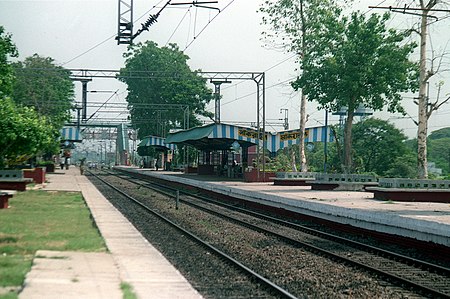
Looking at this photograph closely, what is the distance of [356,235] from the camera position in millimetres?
17812

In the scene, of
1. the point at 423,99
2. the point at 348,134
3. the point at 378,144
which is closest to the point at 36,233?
the point at 423,99

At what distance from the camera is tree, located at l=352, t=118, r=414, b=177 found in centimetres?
6900

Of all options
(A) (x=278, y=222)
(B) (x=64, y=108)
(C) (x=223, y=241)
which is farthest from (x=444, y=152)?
(C) (x=223, y=241)

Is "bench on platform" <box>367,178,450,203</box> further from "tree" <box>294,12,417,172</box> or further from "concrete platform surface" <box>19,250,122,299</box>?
"concrete platform surface" <box>19,250,122,299</box>

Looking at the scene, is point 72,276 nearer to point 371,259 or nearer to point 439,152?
point 371,259

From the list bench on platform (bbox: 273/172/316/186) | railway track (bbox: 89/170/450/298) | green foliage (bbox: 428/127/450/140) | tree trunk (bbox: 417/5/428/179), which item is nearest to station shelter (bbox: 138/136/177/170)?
bench on platform (bbox: 273/172/316/186)

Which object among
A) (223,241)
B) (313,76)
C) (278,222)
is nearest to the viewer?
(223,241)

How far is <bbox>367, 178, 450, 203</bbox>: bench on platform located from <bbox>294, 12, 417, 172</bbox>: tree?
7.03 m

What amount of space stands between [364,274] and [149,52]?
296 feet

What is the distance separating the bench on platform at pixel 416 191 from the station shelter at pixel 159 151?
1681 inches

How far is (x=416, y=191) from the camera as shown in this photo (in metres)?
24.7

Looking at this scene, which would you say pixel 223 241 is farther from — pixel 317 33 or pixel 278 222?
pixel 317 33

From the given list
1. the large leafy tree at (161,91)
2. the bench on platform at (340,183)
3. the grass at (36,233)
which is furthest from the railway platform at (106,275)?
the large leafy tree at (161,91)

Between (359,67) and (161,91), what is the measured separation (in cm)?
6310
